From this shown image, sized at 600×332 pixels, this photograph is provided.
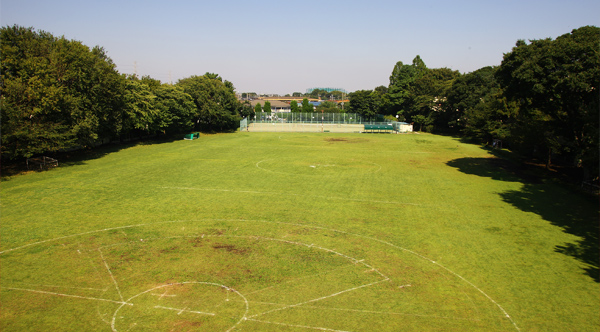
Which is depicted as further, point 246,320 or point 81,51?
point 81,51

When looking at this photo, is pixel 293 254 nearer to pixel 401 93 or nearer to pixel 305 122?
pixel 305 122

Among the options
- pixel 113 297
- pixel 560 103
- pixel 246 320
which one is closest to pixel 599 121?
pixel 560 103

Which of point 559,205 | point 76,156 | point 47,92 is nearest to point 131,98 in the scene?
point 76,156

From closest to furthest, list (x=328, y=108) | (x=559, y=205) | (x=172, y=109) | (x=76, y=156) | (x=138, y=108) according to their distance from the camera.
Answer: (x=559, y=205)
(x=76, y=156)
(x=138, y=108)
(x=172, y=109)
(x=328, y=108)

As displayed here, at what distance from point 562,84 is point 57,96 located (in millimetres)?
44905

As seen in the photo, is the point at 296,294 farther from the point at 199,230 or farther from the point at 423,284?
the point at 199,230

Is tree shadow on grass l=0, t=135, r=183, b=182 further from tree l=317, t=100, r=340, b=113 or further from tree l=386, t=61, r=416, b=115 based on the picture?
tree l=317, t=100, r=340, b=113

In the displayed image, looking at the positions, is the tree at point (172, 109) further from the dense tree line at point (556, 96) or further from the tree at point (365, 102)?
the tree at point (365, 102)

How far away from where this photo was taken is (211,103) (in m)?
72.0

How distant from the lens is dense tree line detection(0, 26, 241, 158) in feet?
103

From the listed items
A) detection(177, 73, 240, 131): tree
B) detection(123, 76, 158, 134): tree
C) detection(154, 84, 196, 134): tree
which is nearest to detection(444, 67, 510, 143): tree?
detection(177, 73, 240, 131): tree

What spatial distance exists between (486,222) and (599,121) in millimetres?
11321

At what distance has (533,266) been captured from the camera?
16.1 meters

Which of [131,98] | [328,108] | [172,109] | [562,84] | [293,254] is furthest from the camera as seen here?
[328,108]
